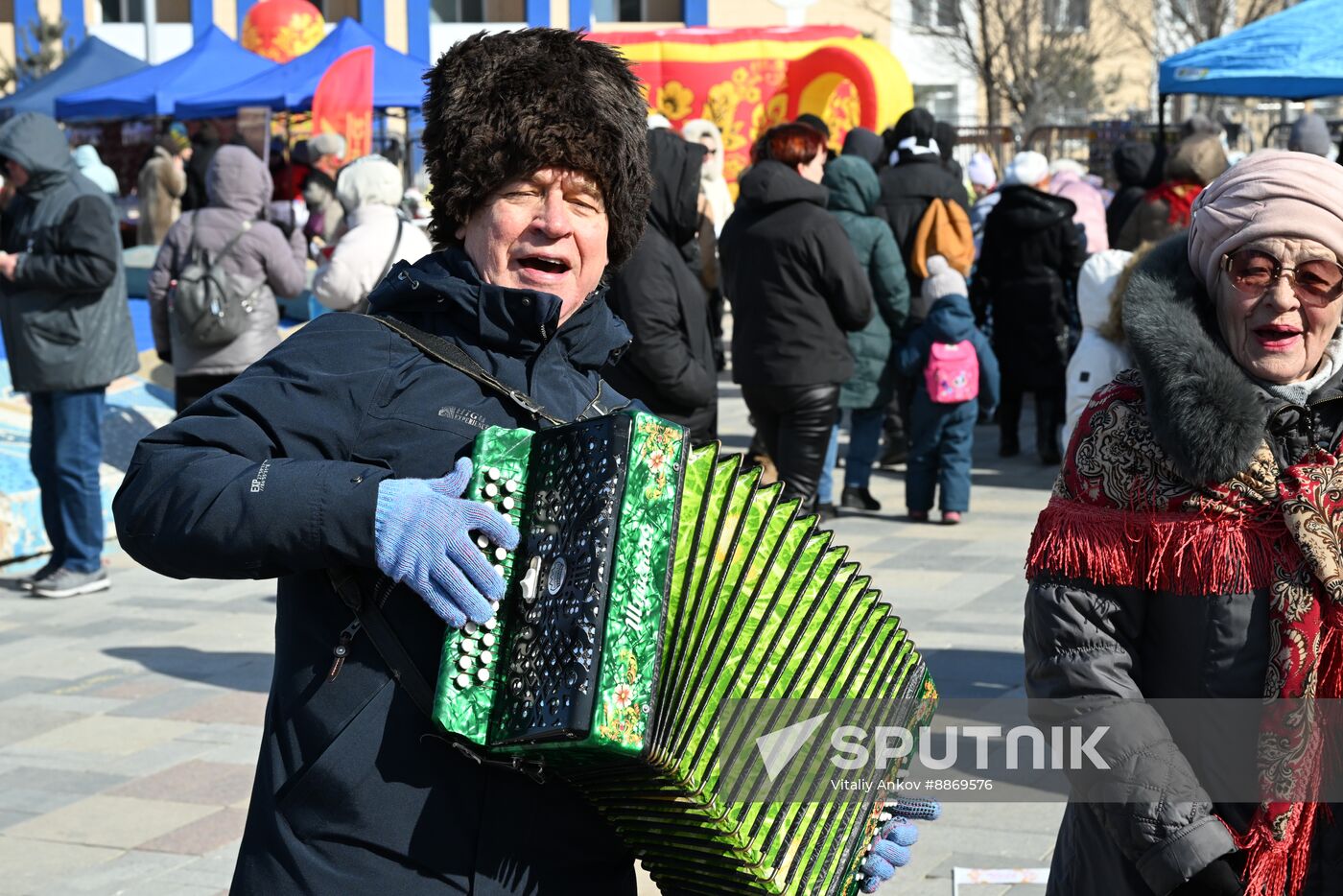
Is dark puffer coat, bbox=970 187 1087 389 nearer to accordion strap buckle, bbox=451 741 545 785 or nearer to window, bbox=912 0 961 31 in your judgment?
accordion strap buckle, bbox=451 741 545 785

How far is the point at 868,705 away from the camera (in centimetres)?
235

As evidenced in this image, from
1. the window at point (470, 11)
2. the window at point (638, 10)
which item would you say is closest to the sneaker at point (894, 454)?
the window at point (470, 11)

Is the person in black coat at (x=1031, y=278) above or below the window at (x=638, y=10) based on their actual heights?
below

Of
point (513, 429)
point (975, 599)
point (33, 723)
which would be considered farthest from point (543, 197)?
point (975, 599)

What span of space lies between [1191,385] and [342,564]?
4.35ft

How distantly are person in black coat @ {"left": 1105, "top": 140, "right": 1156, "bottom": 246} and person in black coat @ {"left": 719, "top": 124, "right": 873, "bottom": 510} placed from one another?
13.0ft

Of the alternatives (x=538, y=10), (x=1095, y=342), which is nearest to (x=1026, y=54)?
(x=538, y=10)

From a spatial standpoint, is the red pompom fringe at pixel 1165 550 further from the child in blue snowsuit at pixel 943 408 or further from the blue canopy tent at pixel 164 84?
the blue canopy tent at pixel 164 84

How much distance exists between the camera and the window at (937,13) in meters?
35.0

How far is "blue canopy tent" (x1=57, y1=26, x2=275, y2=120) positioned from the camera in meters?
23.3

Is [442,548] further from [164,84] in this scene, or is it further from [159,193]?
[164,84]

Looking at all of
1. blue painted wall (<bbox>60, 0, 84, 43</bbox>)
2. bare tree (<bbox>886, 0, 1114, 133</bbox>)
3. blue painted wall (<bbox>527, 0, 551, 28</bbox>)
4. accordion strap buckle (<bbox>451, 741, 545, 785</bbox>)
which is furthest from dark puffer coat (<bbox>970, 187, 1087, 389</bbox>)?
blue painted wall (<bbox>60, 0, 84, 43</bbox>)

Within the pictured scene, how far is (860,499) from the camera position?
9859 mm

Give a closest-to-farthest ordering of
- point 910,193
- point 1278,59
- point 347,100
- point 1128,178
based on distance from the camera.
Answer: point 910,193
point 1278,59
point 1128,178
point 347,100
